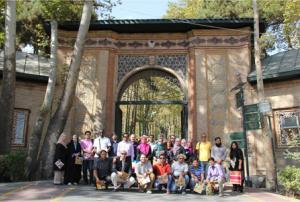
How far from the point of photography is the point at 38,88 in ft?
53.6

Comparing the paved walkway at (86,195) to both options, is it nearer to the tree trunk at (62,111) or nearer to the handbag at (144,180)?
the handbag at (144,180)

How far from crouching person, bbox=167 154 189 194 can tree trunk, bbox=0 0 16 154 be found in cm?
573

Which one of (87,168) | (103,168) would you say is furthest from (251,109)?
(87,168)

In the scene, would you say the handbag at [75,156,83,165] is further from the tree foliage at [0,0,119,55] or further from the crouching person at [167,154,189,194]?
the tree foliage at [0,0,119,55]

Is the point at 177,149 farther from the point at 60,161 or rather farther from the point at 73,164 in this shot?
the point at 60,161

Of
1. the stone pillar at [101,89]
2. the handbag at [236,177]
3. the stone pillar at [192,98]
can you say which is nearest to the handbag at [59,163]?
the stone pillar at [101,89]

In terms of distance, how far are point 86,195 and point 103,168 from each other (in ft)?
5.41

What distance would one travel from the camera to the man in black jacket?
1058 cm

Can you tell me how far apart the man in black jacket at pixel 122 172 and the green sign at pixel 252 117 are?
4626mm

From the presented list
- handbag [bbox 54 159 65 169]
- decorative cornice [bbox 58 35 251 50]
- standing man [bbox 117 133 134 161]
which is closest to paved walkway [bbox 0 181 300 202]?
handbag [bbox 54 159 65 169]

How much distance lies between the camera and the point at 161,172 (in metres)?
10.9

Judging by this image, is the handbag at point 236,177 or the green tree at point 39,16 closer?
the handbag at point 236,177

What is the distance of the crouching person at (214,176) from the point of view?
10.6 m

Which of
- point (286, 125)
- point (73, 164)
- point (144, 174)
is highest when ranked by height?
point (286, 125)
